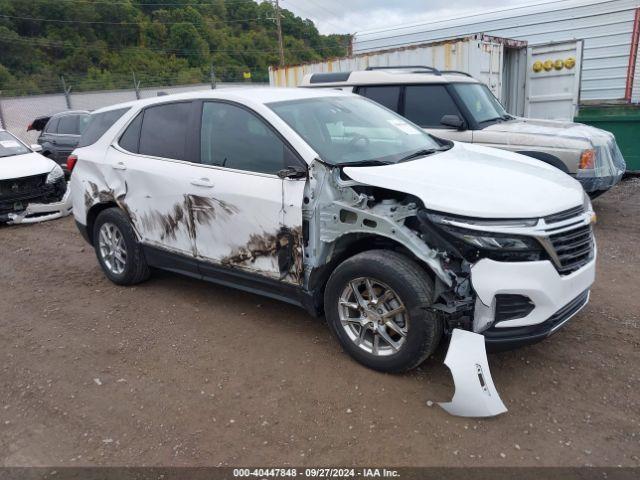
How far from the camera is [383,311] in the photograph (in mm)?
3447

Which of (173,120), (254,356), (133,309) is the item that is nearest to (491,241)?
(254,356)

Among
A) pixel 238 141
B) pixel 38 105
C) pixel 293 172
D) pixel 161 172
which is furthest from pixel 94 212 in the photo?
pixel 38 105

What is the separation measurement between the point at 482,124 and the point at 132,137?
420cm

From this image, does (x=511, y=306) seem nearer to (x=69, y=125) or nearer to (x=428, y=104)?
(x=428, y=104)

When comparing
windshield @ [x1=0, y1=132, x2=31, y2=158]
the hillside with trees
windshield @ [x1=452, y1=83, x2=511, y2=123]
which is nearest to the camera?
windshield @ [x1=452, y1=83, x2=511, y2=123]

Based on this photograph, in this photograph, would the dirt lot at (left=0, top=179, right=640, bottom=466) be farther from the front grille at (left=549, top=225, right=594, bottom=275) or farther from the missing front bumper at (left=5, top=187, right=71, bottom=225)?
the missing front bumper at (left=5, top=187, right=71, bottom=225)

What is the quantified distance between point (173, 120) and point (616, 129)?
7.44 metres

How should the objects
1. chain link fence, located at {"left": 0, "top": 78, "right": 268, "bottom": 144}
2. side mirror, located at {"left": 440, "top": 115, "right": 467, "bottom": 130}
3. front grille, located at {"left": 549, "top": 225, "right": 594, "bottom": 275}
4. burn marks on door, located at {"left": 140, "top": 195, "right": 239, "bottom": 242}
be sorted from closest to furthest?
front grille, located at {"left": 549, "top": 225, "right": 594, "bottom": 275} < burn marks on door, located at {"left": 140, "top": 195, "right": 239, "bottom": 242} < side mirror, located at {"left": 440, "top": 115, "right": 467, "bottom": 130} < chain link fence, located at {"left": 0, "top": 78, "right": 268, "bottom": 144}

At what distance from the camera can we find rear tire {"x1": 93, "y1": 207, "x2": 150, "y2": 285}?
5.06 m

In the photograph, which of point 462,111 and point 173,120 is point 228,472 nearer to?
point 173,120

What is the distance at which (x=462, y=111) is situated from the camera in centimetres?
682

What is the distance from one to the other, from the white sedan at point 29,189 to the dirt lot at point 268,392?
13.2 ft

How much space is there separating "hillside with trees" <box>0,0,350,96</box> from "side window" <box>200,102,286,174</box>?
130 ft

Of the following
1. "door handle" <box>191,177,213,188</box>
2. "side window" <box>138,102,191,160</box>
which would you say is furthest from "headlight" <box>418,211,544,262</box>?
"side window" <box>138,102,191,160</box>
